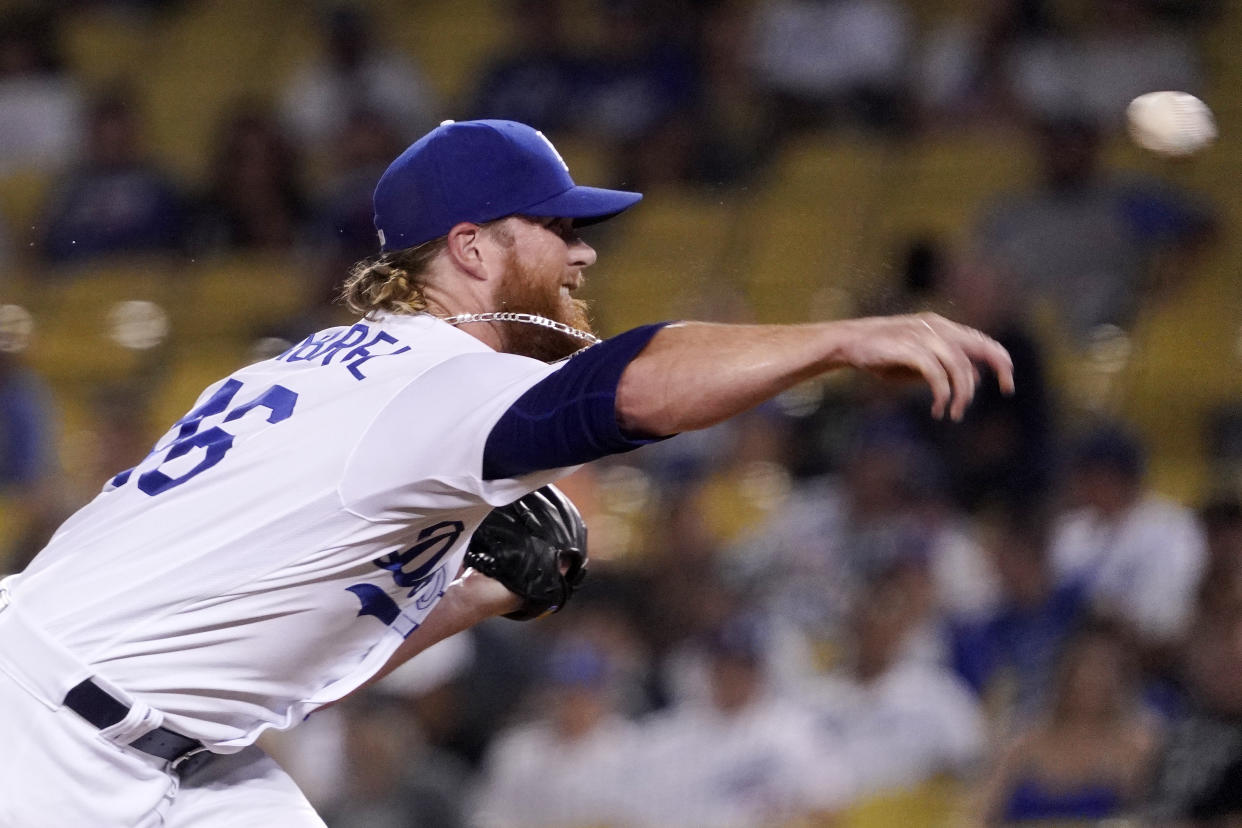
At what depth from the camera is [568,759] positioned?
4.92m

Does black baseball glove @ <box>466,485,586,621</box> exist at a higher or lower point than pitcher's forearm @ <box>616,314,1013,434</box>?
lower

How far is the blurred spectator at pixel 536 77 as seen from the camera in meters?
7.00

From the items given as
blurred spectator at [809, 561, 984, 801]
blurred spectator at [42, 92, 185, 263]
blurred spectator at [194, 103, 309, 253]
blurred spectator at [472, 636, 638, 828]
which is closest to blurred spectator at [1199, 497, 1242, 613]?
blurred spectator at [809, 561, 984, 801]

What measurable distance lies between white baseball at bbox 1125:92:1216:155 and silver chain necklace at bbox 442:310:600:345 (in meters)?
3.22

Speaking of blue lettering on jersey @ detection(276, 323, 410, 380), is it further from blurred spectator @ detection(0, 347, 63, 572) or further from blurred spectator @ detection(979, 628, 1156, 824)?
blurred spectator @ detection(0, 347, 63, 572)

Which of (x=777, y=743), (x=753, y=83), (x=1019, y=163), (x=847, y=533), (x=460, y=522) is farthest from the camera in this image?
(x=753, y=83)

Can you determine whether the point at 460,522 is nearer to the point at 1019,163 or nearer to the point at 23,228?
the point at 1019,163

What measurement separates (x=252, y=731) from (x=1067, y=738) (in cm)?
275

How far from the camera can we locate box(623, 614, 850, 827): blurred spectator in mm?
4637

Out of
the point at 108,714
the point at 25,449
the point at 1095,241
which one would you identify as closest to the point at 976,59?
the point at 1095,241

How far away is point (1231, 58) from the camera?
6.12m

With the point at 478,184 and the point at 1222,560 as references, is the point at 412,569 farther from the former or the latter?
the point at 1222,560

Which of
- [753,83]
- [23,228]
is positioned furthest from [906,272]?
[23,228]

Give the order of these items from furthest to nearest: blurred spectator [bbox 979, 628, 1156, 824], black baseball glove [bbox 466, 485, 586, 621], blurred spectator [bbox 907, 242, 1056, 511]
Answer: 1. blurred spectator [bbox 907, 242, 1056, 511]
2. blurred spectator [bbox 979, 628, 1156, 824]
3. black baseball glove [bbox 466, 485, 586, 621]
